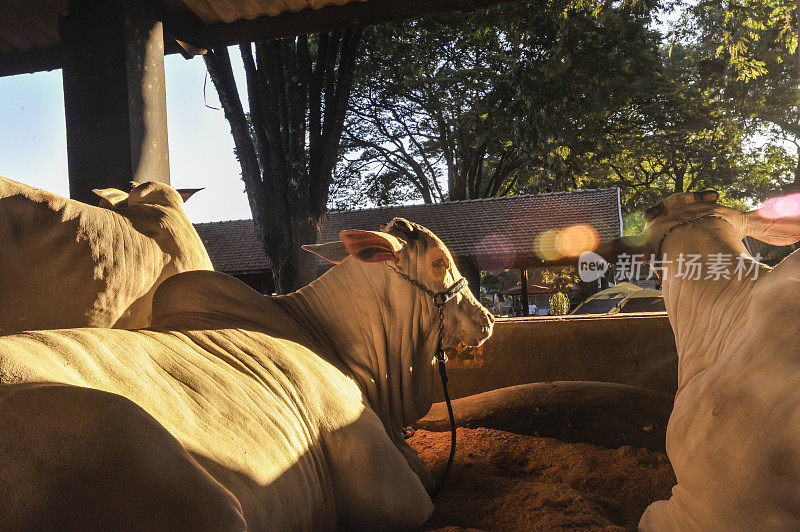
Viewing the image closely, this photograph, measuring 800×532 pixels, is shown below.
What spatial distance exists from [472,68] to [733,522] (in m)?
17.2

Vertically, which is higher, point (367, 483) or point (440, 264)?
point (440, 264)

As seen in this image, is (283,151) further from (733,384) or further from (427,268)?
(733,384)

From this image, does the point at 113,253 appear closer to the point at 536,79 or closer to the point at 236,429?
the point at 236,429

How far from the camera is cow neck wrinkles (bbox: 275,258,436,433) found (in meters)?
3.01

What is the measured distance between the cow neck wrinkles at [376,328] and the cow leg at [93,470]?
172 cm

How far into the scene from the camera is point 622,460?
3.35m

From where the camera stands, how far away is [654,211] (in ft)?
10.7

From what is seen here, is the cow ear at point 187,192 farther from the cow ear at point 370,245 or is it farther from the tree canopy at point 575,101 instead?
the tree canopy at point 575,101

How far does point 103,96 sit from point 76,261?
200 centimetres

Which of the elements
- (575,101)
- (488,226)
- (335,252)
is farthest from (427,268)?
(488,226)

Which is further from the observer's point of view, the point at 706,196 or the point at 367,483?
the point at 706,196

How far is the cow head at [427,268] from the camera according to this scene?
314cm

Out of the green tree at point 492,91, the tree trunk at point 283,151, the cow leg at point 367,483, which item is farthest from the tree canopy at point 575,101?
the cow leg at point 367,483

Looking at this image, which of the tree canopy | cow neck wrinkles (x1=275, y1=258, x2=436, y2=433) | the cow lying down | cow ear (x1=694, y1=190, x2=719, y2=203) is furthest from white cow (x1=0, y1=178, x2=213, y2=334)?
the tree canopy
